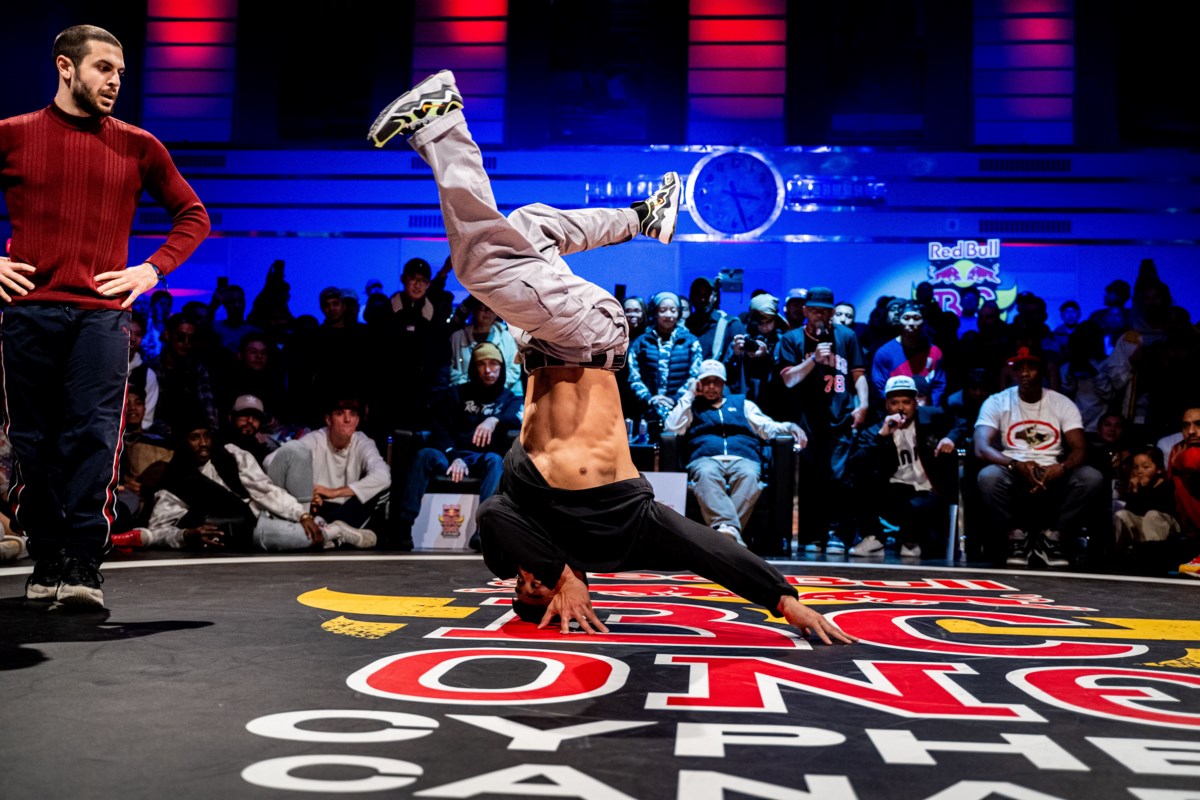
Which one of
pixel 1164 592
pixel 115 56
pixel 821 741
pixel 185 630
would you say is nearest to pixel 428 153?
pixel 115 56

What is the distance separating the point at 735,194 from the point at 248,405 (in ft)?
20.2

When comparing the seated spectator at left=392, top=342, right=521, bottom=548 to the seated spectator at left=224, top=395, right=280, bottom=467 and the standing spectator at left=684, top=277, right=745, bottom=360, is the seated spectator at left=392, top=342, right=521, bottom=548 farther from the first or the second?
the standing spectator at left=684, top=277, right=745, bottom=360

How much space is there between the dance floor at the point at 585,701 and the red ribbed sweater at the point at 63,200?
1.08 m

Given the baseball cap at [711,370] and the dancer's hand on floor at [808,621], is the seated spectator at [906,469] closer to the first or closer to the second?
the baseball cap at [711,370]

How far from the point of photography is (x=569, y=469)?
321 cm

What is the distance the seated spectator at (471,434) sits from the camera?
6.74 meters

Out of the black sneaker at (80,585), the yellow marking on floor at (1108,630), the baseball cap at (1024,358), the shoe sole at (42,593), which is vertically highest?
the baseball cap at (1024,358)

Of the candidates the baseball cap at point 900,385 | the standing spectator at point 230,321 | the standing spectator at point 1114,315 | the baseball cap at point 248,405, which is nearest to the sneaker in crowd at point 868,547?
the baseball cap at point 900,385

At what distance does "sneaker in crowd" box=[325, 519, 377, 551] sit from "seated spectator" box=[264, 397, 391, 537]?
57mm

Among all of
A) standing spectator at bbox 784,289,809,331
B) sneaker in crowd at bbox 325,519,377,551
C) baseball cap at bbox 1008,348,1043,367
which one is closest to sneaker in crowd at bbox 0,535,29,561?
sneaker in crowd at bbox 325,519,377,551

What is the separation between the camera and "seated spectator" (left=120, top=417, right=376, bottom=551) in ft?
20.5

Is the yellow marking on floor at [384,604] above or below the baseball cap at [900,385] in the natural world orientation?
below

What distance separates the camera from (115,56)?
3.53 meters

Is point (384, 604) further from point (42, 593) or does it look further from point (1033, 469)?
point (1033, 469)
